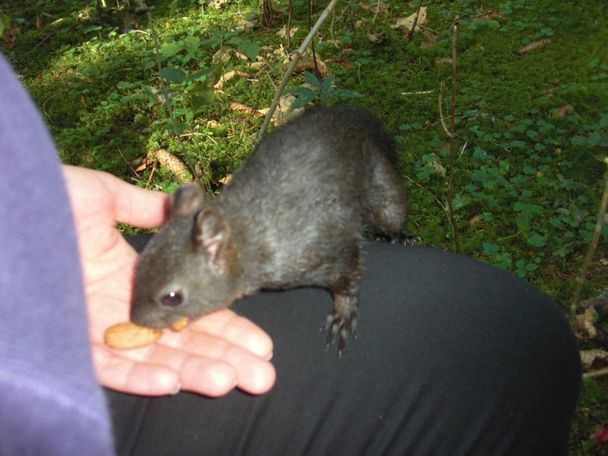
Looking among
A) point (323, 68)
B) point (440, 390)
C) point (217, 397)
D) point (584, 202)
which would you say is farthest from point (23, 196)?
point (323, 68)

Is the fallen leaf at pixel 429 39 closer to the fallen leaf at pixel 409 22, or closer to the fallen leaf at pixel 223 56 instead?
the fallen leaf at pixel 409 22

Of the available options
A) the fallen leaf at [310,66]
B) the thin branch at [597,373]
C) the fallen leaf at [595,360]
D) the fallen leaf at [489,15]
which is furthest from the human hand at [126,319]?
the fallen leaf at [489,15]

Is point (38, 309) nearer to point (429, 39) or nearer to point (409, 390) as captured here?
point (409, 390)

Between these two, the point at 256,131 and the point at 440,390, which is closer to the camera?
the point at 440,390

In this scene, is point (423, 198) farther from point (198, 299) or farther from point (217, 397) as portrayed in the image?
point (217, 397)

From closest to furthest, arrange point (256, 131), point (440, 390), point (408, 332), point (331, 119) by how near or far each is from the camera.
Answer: point (440, 390) < point (408, 332) < point (331, 119) < point (256, 131)

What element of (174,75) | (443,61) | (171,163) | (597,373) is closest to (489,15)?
(443,61)

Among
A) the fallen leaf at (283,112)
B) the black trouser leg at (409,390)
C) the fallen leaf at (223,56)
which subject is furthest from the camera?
the fallen leaf at (223,56)
